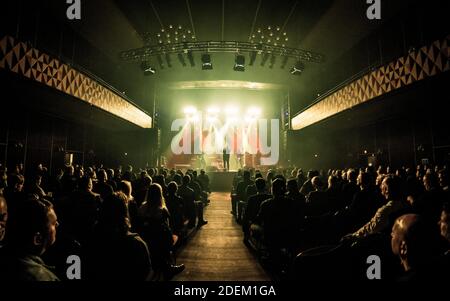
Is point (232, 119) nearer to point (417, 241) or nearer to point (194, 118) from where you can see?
point (194, 118)

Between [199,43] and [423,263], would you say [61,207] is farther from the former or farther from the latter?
[199,43]

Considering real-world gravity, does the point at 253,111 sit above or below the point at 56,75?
above

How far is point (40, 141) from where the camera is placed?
781cm

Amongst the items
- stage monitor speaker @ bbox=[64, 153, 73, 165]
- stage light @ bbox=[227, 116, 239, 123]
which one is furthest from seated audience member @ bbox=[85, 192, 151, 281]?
stage light @ bbox=[227, 116, 239, 123]

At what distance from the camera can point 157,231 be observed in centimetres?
247

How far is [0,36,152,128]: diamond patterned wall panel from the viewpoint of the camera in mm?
5105

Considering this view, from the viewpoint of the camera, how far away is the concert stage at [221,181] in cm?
1199

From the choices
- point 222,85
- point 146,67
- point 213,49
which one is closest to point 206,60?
point 213,49

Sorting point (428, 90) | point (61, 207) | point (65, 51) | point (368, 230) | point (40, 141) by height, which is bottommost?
point (368, 230)

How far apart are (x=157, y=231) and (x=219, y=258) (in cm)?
142

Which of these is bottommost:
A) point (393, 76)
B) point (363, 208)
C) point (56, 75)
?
point (363, 208)

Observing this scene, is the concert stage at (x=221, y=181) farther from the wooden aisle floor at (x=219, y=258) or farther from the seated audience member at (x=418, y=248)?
the seated audience member at (x=418, y=248)
